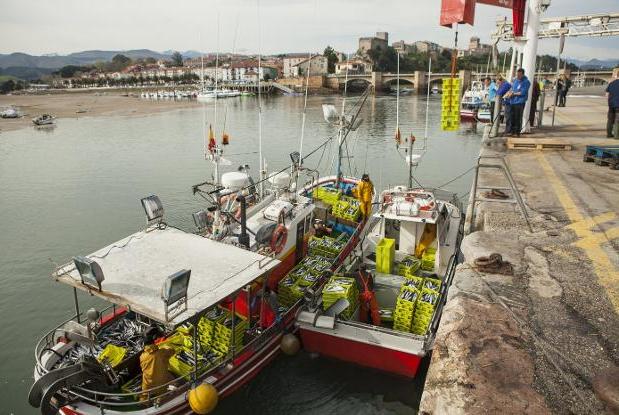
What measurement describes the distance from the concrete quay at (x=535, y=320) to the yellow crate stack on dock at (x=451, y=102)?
17.5 feet

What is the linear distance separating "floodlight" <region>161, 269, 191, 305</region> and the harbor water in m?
4.07

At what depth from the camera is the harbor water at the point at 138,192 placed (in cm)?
909

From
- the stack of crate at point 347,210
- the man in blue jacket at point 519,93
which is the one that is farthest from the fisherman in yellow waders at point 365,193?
the man in blue jacket at point 519,93

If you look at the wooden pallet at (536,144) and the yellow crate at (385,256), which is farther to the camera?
the wooden pallet at (536,144)

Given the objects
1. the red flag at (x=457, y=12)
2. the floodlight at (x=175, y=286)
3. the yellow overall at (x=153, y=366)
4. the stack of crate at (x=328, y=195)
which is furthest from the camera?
the stack of crate at (x=328, y=195)

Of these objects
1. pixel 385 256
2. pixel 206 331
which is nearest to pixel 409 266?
pixel 385 256

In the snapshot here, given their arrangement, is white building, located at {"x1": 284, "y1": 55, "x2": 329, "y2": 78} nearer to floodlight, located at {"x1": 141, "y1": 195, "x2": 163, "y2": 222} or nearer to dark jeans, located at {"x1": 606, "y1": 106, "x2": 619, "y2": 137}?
dark jeans, located at {"x1": 606, "y1": 106, "x2": 619, "y2": 137}

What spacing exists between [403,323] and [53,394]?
6.18 meters

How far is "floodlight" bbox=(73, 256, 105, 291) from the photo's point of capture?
241 inches

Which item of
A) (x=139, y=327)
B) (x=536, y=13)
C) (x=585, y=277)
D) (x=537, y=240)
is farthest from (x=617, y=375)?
(x=536, y=13)

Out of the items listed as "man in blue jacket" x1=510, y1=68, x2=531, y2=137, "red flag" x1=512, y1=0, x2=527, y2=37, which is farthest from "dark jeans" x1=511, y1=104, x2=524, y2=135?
"red flag" x1=512, y1=0, x2=527, y2=37

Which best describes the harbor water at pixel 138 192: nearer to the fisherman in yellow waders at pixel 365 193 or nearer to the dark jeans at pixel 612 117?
the fisherman in yellow waders at pixel 365 193

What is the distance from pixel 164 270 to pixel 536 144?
33.7 ft

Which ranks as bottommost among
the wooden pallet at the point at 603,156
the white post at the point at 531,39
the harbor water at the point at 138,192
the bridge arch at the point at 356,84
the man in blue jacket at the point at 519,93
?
the harbor water at the point at 138,192
